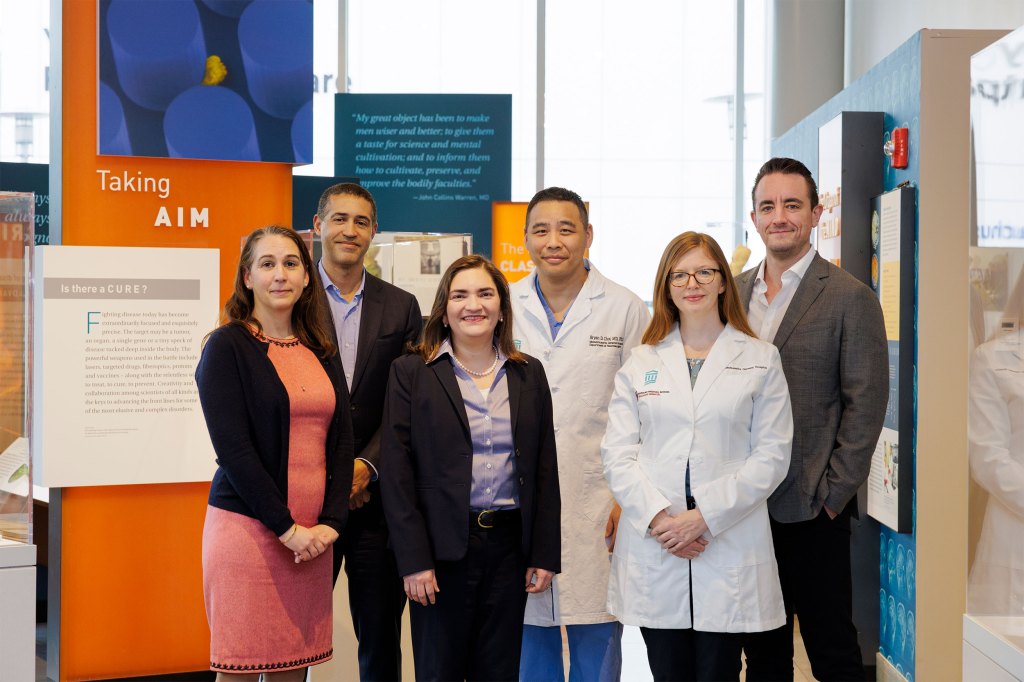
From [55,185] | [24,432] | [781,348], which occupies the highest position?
[55,185]

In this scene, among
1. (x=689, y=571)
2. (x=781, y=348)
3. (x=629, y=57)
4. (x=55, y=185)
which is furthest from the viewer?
(x=629, y=57)

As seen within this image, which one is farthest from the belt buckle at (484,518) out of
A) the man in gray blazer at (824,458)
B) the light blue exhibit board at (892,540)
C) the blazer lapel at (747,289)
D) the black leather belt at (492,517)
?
the light blue exhibit board at (892,540)

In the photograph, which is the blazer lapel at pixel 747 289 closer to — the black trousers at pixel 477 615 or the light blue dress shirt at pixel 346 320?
the black trousers at pixel 477 615

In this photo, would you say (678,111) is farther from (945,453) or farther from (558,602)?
(558,602)

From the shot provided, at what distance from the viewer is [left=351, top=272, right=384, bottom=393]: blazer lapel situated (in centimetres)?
293

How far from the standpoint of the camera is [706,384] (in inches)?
101

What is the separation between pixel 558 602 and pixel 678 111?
5.81 metres

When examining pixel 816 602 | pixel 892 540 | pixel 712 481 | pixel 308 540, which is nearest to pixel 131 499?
pixel 308 540

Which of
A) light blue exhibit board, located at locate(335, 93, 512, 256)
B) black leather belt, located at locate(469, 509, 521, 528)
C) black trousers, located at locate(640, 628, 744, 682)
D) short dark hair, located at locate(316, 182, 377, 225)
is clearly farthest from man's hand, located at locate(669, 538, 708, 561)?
light blue exhibit board, located at locate(335, 93, 512, 256)

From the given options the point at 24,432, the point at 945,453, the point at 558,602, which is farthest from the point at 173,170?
the point at 945,453

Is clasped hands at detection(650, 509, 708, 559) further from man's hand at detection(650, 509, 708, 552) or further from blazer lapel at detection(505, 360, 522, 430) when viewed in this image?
blazer lapel at detection(505, 360, 522, 430)

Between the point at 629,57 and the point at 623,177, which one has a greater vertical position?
the point at 629,57

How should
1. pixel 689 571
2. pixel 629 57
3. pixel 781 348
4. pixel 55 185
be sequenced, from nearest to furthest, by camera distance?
pixel 689 571, pixel 781 348, pixel 55 185, pixel 629 57

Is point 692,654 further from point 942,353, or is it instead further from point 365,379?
point 942,353
